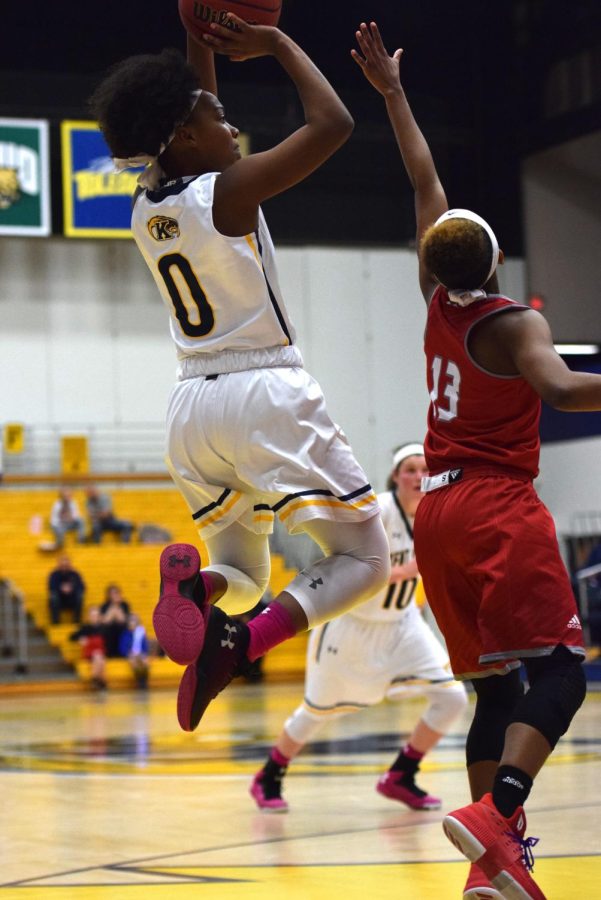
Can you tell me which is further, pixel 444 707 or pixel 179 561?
pixel 444 707

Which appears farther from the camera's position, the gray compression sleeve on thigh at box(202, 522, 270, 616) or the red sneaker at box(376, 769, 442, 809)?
the red sneaker at box(376, 769, 442, 809)

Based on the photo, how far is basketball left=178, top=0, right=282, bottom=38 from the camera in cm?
438

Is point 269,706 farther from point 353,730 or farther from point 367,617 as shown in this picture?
point 367,617

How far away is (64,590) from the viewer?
20438 mm

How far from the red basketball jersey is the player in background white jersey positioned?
3375mm

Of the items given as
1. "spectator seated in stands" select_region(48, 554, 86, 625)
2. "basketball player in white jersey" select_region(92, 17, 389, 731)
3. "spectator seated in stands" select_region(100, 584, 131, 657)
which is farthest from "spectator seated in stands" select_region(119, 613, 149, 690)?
"basketball player in white jersey" select_region(92, 17, 389, 731)

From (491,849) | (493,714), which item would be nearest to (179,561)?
(493,714)

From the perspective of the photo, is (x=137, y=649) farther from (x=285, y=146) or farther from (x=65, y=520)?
(x=285, y=146)

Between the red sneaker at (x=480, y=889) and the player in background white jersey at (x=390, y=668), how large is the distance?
3656 millimetres

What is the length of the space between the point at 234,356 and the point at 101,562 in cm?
1783

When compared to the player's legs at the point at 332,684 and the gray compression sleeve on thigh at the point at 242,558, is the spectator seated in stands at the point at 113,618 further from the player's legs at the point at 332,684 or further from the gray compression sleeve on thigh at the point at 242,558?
the gray compression sleeve on thigh at the point at 242,558

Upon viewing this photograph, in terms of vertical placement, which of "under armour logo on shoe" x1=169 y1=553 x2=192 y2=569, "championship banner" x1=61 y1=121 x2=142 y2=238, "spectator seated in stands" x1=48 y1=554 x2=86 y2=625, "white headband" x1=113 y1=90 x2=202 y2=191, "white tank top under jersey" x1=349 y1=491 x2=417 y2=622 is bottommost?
"spectator seated in stands" x1=48 y1=554 x2=86 y2=625

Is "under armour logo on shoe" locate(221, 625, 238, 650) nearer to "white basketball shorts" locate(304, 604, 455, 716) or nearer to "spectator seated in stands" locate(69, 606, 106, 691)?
"white basketball shorts" locate(304, 604, 455, 716)

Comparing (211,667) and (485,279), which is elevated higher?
(485,279)
